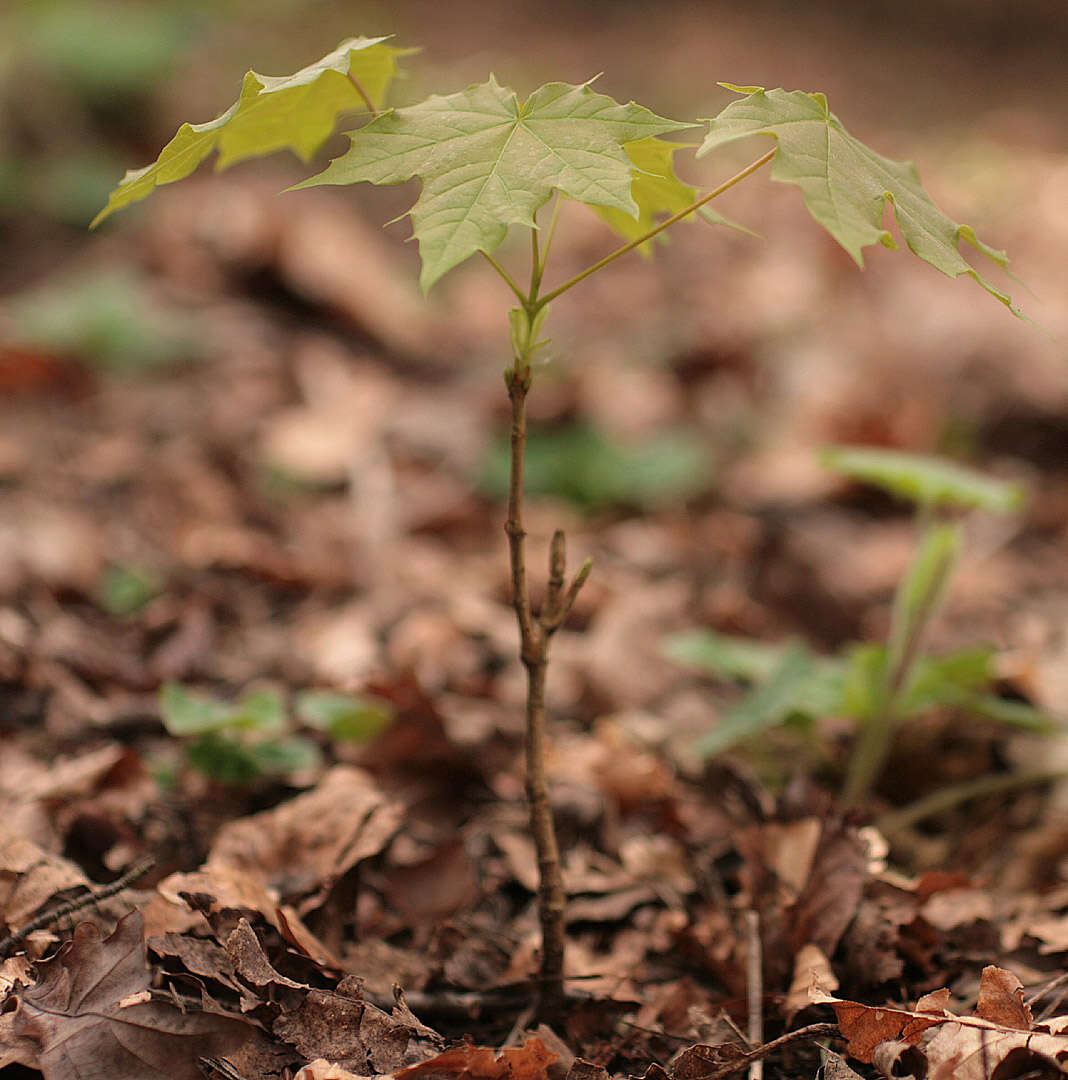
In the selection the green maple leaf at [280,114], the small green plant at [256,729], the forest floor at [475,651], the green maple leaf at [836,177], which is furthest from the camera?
the small green plant at [256,729]

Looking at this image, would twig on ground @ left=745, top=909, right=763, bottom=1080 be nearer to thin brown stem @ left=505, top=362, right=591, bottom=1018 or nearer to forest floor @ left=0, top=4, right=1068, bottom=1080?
forest floor @ left=0, top=4, right=1068, bottom=1080

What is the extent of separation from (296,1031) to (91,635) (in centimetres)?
122

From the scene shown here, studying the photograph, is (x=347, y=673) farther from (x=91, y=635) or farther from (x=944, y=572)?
(x=944, y=572)

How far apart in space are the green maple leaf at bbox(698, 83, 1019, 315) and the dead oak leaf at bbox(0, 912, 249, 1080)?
3.11ft

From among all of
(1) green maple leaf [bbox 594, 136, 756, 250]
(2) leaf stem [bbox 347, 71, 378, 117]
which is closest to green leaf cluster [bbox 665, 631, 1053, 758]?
(1) green maple leaf [bbox 594, 136, 756, 250]

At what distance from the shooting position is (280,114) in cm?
106

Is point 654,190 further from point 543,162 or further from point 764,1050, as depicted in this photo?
point 764,1050

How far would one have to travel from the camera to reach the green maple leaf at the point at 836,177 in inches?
30.8

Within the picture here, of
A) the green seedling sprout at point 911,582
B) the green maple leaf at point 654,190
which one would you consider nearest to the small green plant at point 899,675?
the green seedling sprout at point 911,582

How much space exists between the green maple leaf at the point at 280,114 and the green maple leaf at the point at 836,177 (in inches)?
14.3

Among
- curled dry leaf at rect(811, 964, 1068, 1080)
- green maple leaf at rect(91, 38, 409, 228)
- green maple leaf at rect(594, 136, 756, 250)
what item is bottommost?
curled dry leaf at rect(811, 964, 1068, 1080)

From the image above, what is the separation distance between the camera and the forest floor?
3.65 ft

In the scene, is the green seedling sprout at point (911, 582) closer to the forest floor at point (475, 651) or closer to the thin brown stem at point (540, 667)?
the forest floor at point (475, 651)

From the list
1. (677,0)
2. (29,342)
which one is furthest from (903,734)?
(677,0)
